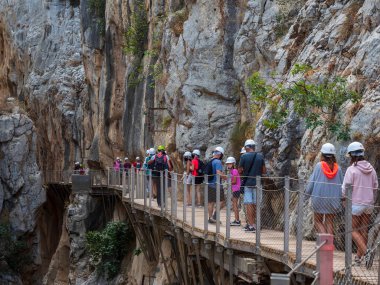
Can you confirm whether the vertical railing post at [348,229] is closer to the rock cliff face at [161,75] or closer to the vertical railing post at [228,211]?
the rock cliff face at [161,75]

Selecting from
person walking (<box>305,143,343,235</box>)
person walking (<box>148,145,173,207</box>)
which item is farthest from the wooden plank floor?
person walking (<box>148,145,173,207</box>)

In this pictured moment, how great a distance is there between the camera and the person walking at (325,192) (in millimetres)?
8781

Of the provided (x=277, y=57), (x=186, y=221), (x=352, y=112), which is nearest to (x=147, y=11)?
(x=277, y=57)

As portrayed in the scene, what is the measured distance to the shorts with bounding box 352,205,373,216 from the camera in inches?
312

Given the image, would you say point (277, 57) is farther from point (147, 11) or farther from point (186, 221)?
point (147, 11)

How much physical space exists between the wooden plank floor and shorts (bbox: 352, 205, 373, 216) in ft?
1.54

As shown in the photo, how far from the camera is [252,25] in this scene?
72.1 feet

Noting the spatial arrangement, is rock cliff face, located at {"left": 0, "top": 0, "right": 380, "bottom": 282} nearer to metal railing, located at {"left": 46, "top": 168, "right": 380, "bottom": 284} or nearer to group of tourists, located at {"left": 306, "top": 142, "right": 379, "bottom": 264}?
metal railing, located at {"left": 46, "top": 168, "right": 380, "bottom": 284}

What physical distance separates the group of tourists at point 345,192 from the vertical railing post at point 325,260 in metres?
0.89

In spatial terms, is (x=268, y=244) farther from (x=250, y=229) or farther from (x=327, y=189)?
(x=327, y=189)

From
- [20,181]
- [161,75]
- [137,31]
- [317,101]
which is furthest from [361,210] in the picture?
[20,181]

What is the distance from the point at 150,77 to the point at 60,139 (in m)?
17.2

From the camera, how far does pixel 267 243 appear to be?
10500mm

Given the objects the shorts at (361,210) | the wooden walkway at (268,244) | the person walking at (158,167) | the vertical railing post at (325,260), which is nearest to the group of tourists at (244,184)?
the wooden walkway at (268,244)
